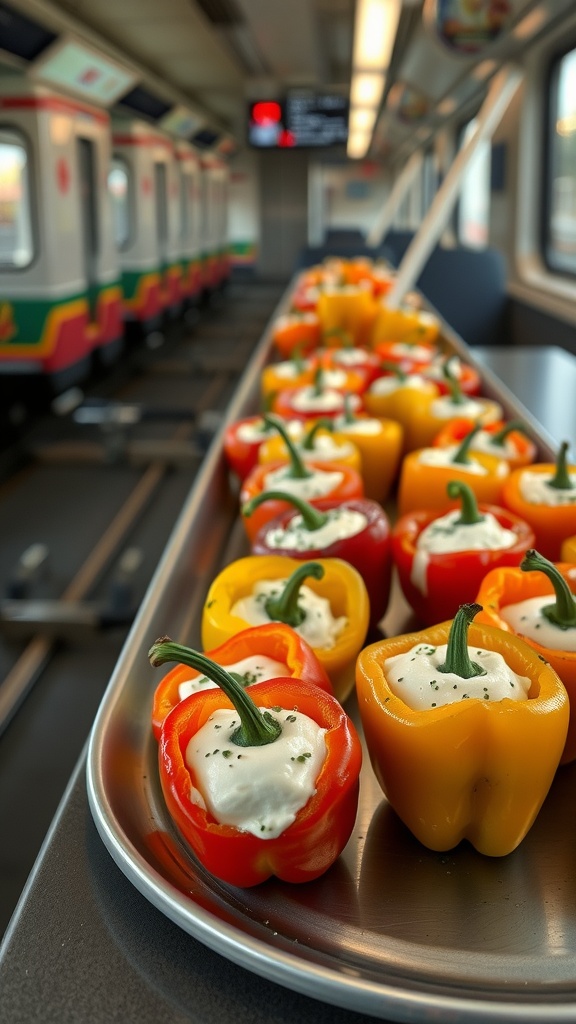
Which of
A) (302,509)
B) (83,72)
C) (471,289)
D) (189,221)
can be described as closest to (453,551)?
(302,509)

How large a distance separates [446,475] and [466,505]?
33cm

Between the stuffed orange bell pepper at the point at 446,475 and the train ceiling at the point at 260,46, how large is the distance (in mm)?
3893

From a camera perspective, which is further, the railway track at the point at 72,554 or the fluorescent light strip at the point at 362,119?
the fluorescent light strip at the point at 362,119

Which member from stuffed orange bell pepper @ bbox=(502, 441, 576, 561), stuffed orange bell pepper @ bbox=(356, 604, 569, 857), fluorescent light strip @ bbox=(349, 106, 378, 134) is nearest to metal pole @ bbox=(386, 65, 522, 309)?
stuffed orange bell pepper @ bbox=(502, 441, 576, 561)

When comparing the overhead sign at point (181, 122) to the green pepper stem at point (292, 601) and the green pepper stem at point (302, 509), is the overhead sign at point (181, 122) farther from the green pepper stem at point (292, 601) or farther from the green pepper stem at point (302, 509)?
the green pepper stem at point (292, 601)

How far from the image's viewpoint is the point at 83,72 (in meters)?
7.30

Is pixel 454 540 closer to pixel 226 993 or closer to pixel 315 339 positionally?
pixel 226 993

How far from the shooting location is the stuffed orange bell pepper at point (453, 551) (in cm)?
125

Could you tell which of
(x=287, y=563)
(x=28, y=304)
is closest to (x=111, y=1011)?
(x=287, y=563)

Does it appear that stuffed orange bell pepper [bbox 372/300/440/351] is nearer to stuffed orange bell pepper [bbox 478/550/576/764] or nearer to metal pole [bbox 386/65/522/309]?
metal pole [bbox 386/65/522/309]

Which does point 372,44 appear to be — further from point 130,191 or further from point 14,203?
point 14,203

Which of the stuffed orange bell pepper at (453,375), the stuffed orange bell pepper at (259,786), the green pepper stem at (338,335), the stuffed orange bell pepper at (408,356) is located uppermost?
the green pepper stem at (338,335)

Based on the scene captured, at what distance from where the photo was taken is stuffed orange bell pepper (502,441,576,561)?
1.40 m

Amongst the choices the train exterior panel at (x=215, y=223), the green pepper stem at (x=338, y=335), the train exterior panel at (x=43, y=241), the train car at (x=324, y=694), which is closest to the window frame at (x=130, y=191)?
the train exterior panel at (x=43, y=241)
